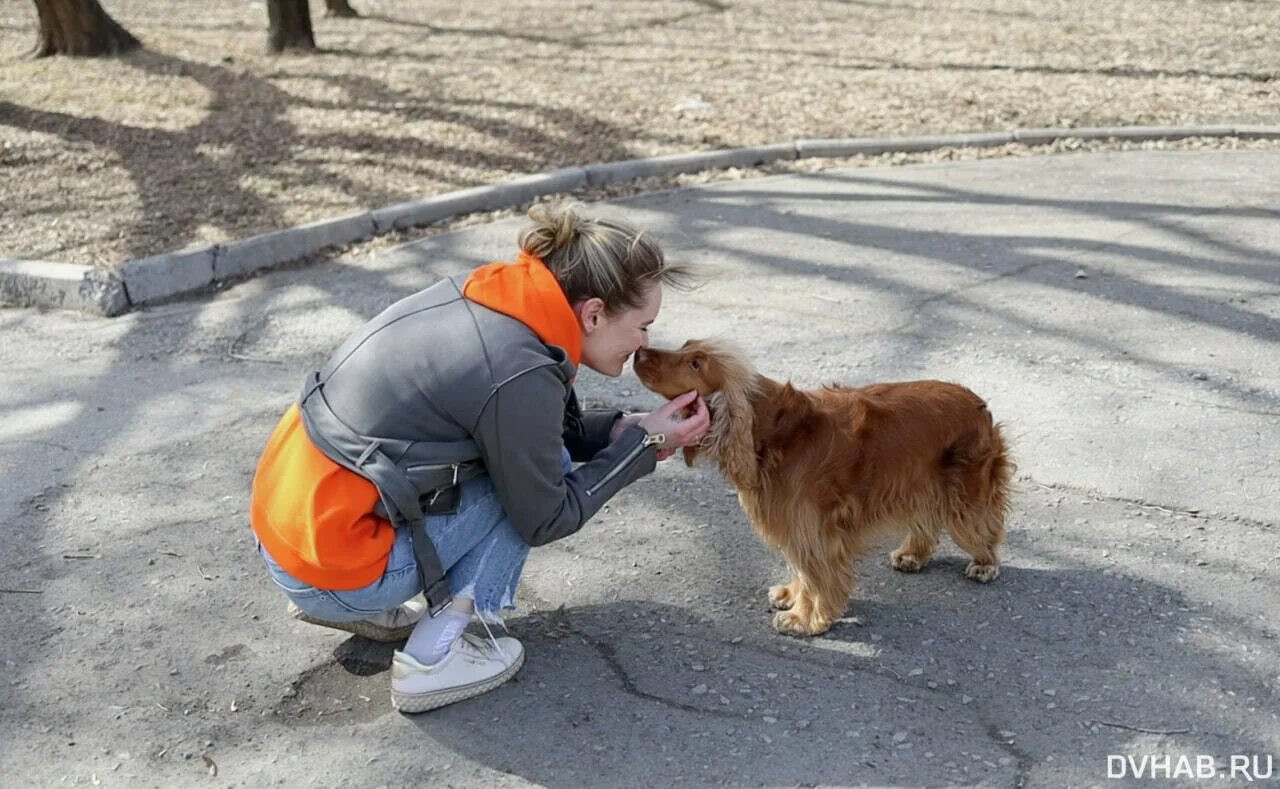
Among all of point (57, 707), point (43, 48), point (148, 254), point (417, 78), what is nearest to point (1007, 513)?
point (57, 707)

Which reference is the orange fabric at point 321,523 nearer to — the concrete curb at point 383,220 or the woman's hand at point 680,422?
the woman's hand at point 680,422

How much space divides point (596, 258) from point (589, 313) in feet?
0.48

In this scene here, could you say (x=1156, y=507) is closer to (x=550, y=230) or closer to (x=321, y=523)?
(x=550, y=230)

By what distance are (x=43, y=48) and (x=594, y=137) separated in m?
5.61

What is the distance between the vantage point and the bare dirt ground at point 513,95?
8305 millimetres

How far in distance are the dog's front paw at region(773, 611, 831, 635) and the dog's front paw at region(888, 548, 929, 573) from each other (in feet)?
1.54

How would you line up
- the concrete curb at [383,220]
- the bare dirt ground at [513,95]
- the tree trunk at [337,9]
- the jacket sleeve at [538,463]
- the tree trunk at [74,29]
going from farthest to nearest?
the tree trunk at [337,9], the tree trunk at [74,29], the bare dirt ground at [513,95], the concrete curb at [383,220], the jacket sleeve at [538,463]

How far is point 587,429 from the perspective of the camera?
396 cm

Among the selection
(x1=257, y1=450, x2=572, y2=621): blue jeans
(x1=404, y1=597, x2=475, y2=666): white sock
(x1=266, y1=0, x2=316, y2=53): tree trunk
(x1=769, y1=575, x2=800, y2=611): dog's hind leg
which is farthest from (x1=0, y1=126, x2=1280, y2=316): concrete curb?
(x1=266, y1=0, x2=316, y2=53): tree trunk

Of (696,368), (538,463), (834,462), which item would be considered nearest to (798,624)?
(834,462)

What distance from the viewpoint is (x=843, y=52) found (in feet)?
39.4

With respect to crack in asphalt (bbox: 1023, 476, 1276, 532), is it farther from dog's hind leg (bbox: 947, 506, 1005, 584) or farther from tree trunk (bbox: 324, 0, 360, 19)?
tree trunk (bbox: 324, 0, 360, 19)

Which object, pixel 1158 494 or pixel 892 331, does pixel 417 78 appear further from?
pixel 1158 494

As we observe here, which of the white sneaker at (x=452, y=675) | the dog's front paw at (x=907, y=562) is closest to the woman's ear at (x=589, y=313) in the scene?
the white sneaker at (x=452, y=675)
